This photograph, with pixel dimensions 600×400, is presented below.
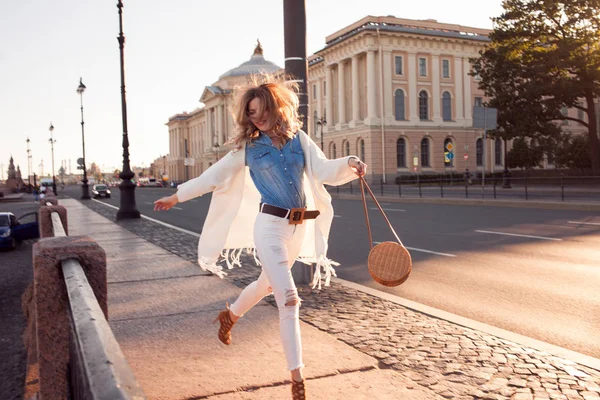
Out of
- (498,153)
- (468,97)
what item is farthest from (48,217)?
(498,153)

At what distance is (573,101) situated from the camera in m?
34.8

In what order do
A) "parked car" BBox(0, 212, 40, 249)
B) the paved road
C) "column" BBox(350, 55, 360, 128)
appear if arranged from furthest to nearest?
"column" BBox(350, 55, 360, 128) → "parked car" BBox(0, 212, 40, 249) → the paved road

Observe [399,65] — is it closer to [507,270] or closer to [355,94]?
[355,94]

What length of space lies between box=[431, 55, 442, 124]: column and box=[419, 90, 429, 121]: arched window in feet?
2.46

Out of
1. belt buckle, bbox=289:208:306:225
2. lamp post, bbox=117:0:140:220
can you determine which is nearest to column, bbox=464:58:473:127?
lamp post, bbox=117:0:140:220

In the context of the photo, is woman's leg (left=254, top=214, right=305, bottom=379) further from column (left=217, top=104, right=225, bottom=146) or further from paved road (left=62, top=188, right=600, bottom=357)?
column (left=217, top=104, right=225, bottom=146)

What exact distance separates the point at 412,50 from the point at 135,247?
5576 cm

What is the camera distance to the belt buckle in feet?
12.5

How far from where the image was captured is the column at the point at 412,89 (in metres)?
63.3

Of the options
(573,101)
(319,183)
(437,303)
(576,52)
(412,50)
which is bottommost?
→ (437,303)

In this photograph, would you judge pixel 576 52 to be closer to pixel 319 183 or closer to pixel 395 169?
pixel 395 169

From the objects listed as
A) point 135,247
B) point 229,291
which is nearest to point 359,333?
point 229,291

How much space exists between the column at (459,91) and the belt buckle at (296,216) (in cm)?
6552

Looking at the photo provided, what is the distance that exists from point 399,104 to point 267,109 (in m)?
61.5
